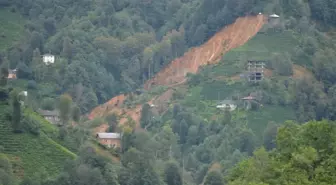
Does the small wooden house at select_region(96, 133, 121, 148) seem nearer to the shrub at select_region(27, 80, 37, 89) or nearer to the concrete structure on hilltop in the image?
the shrub at select_region(27, 80, 37, 89)

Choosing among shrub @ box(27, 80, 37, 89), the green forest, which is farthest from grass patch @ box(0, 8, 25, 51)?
shrub @ box(27, 80, 37, 89)

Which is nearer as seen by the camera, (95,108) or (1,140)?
(1,140)

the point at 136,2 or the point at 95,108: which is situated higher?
the point at 136,2

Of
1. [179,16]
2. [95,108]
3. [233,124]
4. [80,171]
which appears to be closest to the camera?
[80,171]

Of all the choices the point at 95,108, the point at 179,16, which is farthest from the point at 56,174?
the point at 179,16

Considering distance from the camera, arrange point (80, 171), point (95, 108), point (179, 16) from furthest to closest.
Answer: point (179, 16)
point (95, 108)
point (80, 171)

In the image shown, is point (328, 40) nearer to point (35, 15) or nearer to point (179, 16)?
point (179, 16)

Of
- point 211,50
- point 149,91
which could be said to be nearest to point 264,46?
point 211,50

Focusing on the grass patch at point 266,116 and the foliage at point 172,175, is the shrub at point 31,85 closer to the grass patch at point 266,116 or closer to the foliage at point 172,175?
the grass patch at point 266,116
